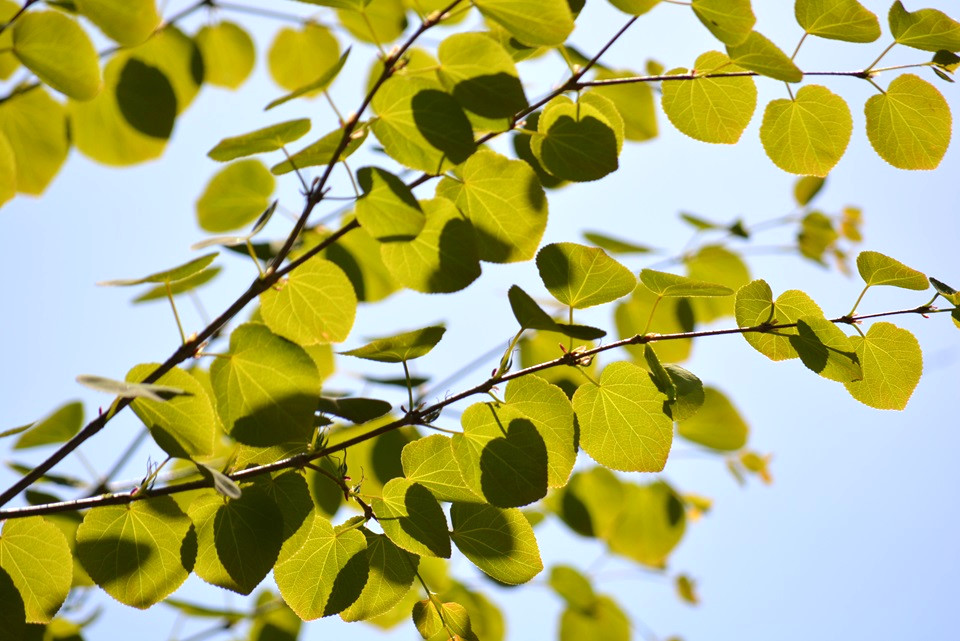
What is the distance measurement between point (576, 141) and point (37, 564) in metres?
0.59

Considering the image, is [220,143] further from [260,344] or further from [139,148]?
[139,148]

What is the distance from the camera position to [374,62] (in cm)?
102

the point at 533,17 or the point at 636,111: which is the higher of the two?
the point at 533,17

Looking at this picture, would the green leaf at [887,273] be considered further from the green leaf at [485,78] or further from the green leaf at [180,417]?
the green leaf at [180,417]

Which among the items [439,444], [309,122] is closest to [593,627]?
[439,444]

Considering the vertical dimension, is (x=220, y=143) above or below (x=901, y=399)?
above

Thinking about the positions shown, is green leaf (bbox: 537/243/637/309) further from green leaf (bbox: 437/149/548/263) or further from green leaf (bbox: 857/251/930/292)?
green leaf (bbox: 857/251/930/292)

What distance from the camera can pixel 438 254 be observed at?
0.55 metres

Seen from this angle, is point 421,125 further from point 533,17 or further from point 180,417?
point 180,417

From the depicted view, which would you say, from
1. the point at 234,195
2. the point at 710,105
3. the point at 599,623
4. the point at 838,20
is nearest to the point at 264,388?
the point at 234,195

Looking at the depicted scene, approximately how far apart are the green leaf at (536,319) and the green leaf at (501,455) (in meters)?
0.08

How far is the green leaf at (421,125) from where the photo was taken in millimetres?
509

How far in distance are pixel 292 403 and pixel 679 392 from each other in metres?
0.31

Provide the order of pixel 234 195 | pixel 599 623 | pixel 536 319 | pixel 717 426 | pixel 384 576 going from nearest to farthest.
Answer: pixel 536 319 → pixel 384 576 → pixel 234 195 → pixel 717 426 → pixel 599 623
